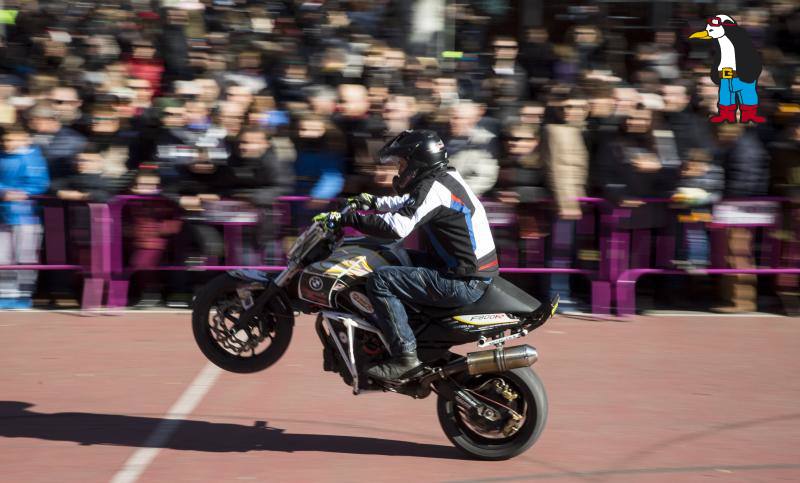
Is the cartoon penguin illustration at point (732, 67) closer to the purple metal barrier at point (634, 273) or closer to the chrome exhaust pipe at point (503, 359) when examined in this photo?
the purple metal barrier at point (634, 273)

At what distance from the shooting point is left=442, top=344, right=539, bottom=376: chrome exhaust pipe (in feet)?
19.5

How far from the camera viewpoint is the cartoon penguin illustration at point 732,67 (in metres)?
10.3

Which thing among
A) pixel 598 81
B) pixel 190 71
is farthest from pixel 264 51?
pixel 598 81

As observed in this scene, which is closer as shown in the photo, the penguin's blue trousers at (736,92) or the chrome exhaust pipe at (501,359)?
the chrome exhaust pipe at (501,359)

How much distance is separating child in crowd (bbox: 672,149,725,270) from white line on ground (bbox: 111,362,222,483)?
4.51 metres

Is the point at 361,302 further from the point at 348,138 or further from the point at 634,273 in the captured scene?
the point at 634,273

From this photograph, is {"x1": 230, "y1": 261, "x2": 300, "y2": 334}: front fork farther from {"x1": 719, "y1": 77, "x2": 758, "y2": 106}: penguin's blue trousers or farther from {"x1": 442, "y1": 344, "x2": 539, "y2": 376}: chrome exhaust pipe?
{"x1": 719, "y1": 77, "x2": 758, "y2": 106}: penguin's blue trousers

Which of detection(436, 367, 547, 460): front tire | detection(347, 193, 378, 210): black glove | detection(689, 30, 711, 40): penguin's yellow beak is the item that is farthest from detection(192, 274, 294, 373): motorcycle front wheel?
detection(689, 30, 711, 40): penguin's yellow beak

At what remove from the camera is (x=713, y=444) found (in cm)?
657

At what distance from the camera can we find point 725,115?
A: 400 inches

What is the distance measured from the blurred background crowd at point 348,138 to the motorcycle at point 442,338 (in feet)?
11.4

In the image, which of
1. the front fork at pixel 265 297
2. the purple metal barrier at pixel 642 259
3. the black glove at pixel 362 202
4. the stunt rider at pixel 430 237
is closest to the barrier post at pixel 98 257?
the front fork at pixel 265 297

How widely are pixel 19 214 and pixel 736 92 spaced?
690 cm

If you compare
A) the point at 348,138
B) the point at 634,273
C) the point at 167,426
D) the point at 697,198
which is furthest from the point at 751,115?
the point at 167,426
